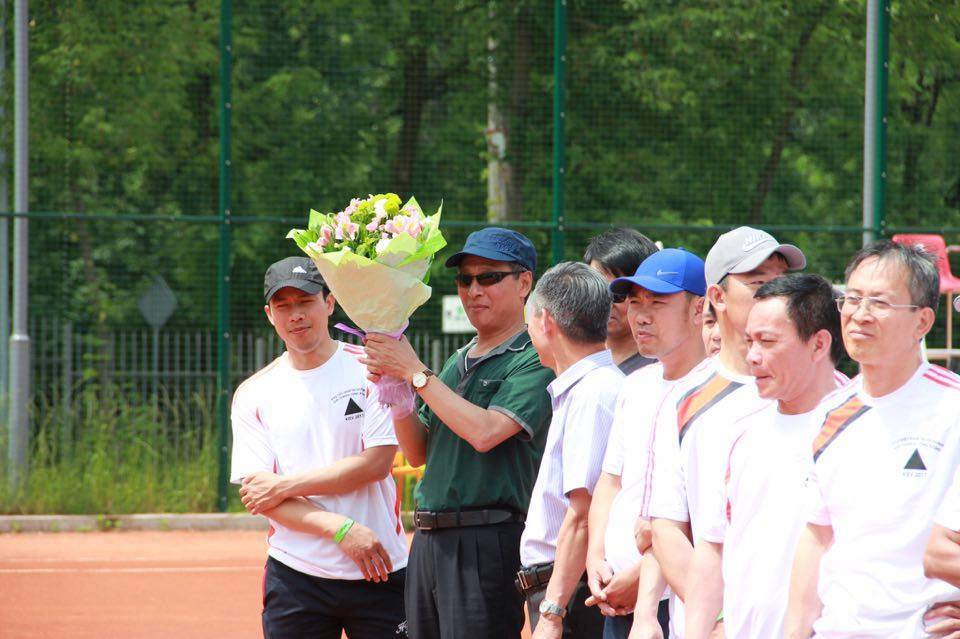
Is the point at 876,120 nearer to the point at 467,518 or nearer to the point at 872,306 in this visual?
the point at 467,518

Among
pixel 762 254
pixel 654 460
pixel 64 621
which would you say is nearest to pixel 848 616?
pixel 654 460

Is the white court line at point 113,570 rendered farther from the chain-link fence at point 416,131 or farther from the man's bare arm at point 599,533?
the man's bare arm at point 599,533

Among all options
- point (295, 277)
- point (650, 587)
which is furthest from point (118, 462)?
point (650, 587)

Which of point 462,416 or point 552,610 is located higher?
point 462,416

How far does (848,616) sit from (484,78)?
14.3m

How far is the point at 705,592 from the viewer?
11.5 ft

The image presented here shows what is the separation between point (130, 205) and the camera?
55.5ft

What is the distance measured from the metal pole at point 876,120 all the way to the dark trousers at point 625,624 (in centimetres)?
893

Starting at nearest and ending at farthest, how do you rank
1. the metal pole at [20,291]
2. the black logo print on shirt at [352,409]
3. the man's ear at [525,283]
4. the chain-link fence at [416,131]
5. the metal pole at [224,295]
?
the man's ear at [525,283], the black logo print on shirt at [352,409], the metal pole at [224,295], the metal pole at [20,291], the chain-link fence at [416,131]

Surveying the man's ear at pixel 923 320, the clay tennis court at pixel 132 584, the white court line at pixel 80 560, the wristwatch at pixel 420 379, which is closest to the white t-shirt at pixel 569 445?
the wristwatch at pixel 420 379

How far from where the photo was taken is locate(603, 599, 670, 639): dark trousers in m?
4.01

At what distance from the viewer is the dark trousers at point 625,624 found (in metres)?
4.01

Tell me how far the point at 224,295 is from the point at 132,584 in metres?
3.33

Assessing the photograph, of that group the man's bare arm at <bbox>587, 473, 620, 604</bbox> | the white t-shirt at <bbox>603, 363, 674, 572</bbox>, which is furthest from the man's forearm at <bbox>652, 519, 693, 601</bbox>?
the man's bare arm at <bbox>587, 473, 620, 604</bbox>
